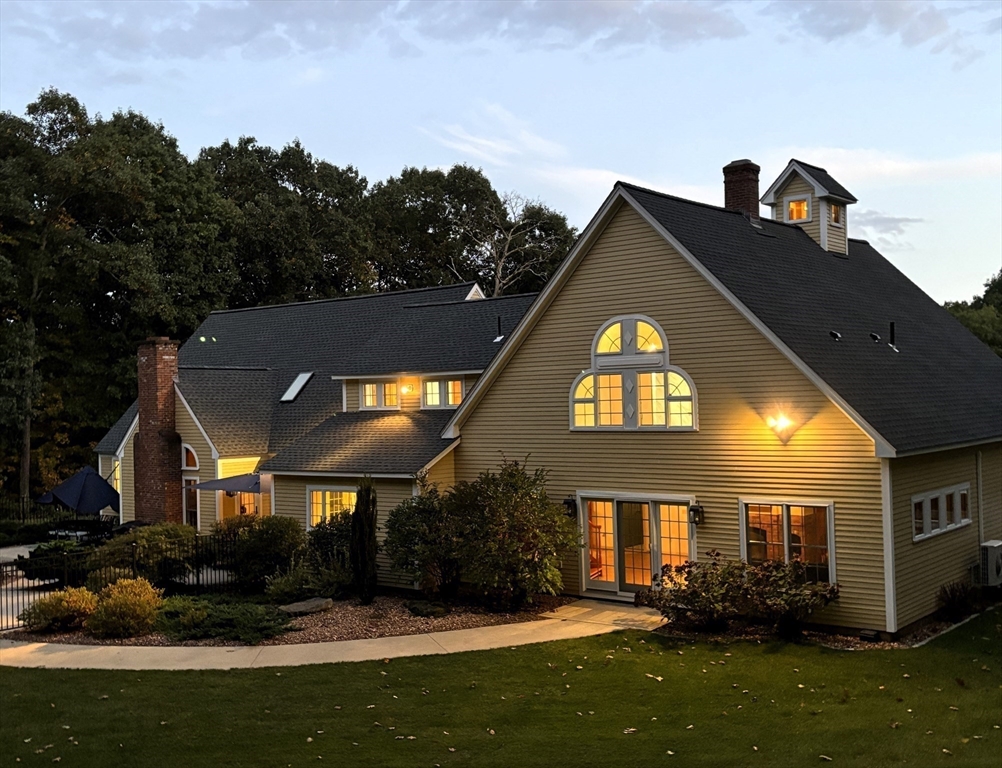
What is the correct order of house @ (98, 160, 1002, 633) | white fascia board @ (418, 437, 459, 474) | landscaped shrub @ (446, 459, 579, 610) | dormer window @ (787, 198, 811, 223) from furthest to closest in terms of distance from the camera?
dormer window @ (787, 198, 811, 223), white fascia board @ (418, 437, 459, 474), landscaped shrub @ (446, 459, 579, 610), house @ (98, 160, 1002, 633)

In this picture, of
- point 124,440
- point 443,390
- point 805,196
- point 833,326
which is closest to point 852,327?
point 833,326

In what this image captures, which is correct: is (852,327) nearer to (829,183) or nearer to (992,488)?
(992,488)

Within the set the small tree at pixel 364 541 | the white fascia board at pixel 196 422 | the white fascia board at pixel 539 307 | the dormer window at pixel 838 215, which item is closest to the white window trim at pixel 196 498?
the white fascia board at pixel 196 422

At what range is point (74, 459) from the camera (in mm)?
41094

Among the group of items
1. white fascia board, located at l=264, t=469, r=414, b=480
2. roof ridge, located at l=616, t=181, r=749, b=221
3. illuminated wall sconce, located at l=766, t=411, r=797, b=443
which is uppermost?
roof ridge, located at l=616, t=181, r=749, b=221

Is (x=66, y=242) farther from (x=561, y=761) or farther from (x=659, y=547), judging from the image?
(x=561, y=761)

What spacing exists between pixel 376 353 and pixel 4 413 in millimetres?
19454

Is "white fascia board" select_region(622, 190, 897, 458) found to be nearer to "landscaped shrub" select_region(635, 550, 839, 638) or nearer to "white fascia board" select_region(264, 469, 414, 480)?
"landscaped shrub" select_region(635, 550, 839, 638)

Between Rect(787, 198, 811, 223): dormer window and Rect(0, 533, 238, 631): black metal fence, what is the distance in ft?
51.2

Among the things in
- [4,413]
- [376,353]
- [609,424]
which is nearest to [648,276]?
[609,424]

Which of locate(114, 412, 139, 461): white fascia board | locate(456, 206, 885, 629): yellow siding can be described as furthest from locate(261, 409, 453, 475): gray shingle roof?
locate(114, 412, 139, 461): white fascia board

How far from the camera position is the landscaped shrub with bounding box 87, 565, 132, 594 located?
60.8ft

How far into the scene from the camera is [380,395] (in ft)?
78.6

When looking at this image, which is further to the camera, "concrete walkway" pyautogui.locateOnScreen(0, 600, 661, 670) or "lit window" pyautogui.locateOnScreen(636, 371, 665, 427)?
"lit window" pyautogui.locateOnScreen(636, 371, 665, 427)
